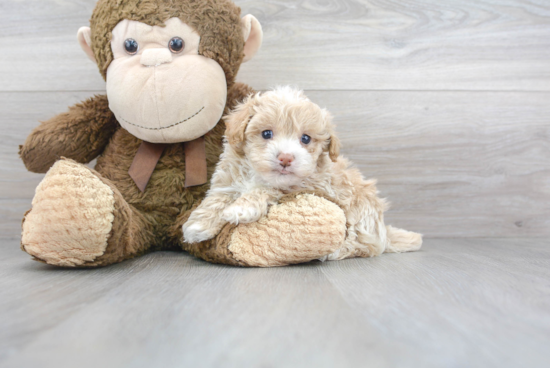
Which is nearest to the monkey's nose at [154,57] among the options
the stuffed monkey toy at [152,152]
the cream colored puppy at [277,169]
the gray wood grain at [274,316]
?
the stuffed monkey toy at [152,152]

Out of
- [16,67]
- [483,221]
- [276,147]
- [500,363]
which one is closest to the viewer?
[500,363]

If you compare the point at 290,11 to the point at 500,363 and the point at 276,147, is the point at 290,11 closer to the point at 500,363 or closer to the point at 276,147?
the point at 276,147

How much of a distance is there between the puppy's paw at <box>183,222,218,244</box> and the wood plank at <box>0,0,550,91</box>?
1.98 feet

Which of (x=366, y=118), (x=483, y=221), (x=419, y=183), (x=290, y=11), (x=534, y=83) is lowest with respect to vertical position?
(x=483, y=221)

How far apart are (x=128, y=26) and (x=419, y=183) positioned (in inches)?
37.9

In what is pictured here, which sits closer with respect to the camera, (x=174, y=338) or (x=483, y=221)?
(x=174, y=338)

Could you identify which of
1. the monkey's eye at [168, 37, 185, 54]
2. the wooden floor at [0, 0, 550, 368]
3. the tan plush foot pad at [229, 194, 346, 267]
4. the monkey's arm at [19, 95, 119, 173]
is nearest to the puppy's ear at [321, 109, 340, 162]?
the tan plush foot pad at [229, 194, 346, 267]

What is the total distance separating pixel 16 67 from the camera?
4.08 ft

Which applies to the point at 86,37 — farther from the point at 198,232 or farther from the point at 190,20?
the point at 198,232

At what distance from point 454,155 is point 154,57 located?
964mm

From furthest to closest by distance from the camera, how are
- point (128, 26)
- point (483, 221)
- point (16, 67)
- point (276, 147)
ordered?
point (483, 221)
point (16, 67)
point (128, 26)
point (276, 147)

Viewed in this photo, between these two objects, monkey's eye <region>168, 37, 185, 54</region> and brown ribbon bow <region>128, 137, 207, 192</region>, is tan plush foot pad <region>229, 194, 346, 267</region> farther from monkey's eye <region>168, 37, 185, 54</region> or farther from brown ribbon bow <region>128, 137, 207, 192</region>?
monkey's eye <region>168, 37, 185, 54</region>

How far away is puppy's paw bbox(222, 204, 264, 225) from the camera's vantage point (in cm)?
79

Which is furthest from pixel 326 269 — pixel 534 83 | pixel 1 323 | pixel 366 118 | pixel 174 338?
pixel 534 83
